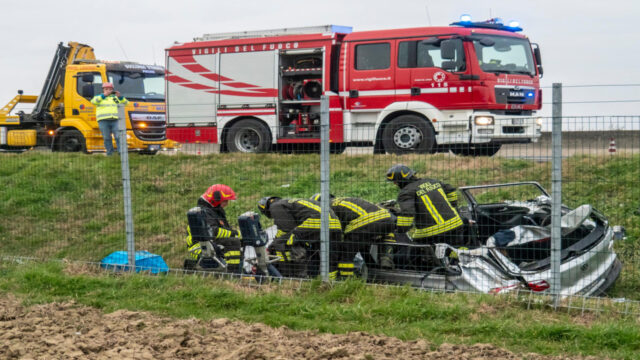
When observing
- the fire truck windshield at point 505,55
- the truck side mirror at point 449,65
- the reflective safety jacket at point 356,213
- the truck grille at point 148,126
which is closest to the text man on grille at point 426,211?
the reflective safety jacket at point 356,213

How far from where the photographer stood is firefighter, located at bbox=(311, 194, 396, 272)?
7.54m

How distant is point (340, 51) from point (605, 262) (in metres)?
7.96

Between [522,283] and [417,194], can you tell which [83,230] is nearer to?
[417,194]

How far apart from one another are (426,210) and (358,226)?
0.93 m

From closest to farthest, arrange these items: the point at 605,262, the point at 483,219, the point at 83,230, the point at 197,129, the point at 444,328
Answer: the point at 444,328
the point at 605,262
the point at 483,219
the point at 83,230
the point at 197,129

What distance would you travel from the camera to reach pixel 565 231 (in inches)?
297

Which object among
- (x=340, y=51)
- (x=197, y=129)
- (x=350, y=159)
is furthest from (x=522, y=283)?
(x=197, y=129)

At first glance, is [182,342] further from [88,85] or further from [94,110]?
[88,85]

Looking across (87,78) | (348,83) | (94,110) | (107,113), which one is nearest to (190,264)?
(348,83)

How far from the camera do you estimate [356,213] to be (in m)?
7.62

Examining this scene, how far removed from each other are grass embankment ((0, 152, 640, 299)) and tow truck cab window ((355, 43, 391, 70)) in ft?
7.71

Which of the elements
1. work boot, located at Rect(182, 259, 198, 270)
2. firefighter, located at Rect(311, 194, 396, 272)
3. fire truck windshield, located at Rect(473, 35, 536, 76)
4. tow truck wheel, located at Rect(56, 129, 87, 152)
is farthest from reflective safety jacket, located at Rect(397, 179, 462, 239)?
tow truck wheel, located at Rect(56, 129, 87, 152)

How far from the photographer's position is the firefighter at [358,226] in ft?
24.7

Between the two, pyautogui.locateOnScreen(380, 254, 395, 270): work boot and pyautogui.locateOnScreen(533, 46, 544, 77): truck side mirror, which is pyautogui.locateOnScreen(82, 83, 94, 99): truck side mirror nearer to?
pyautogui.locateOnScreen(533, 46, 544, 77): truck side mirror
